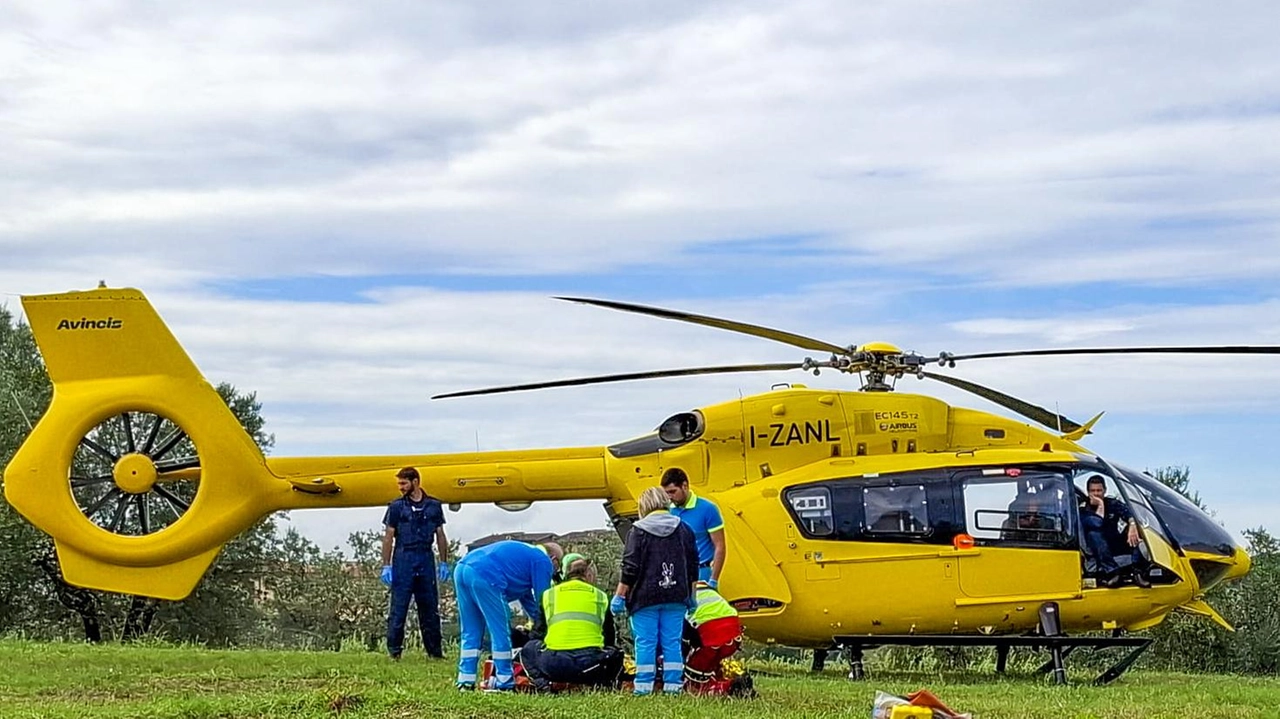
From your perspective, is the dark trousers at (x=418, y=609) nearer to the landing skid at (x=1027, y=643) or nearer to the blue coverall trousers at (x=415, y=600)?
the blue coverall trousers at (x=415, y=600)

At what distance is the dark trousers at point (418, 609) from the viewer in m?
15.4

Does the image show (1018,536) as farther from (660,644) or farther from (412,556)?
(412,556)

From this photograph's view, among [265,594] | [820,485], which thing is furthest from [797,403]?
[265,594]

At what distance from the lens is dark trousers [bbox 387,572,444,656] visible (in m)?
15.4

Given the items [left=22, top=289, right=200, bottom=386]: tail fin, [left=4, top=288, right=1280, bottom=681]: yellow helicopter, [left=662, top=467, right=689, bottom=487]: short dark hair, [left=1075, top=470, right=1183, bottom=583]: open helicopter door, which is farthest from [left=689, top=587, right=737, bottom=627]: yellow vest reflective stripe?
[left=22, top=289, right=200, bottom=386]: tail fin

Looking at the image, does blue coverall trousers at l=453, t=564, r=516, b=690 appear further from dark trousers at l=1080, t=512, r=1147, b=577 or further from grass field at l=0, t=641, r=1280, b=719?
dark trousers at l=1080, t=512, r=1147, b=577

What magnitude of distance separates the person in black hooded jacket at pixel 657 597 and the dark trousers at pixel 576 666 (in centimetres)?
24

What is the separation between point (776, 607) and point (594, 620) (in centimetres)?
416

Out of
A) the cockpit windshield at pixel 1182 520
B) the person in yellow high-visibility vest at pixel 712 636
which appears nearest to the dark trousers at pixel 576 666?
the person in yellow high-visibility vest at pixel 712 636

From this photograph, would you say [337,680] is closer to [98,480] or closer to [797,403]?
[98,480]

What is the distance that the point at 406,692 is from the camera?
1082 centimetres

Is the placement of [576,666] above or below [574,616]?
below

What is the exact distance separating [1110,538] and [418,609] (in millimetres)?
7440

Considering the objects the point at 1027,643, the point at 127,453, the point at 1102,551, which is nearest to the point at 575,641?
the point at 1027,643
